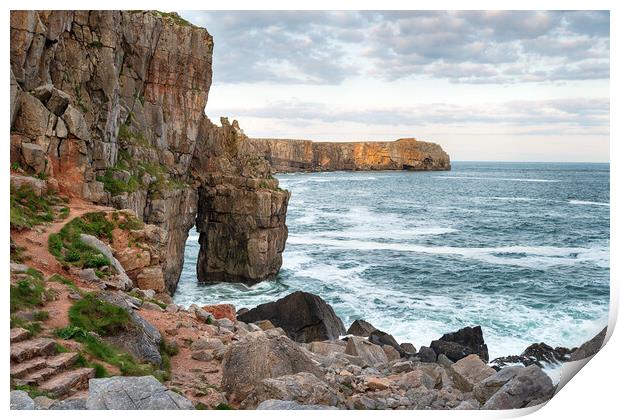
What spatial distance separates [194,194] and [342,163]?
145 m

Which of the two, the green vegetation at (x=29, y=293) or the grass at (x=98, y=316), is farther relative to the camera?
the grass at (x=98, y=316)

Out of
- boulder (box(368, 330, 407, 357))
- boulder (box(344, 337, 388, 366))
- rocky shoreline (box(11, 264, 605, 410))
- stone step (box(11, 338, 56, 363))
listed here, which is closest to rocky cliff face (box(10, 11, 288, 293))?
rocky shoreline (box(11, 264, 605, 410))

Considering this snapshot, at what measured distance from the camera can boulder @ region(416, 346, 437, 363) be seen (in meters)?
20.9

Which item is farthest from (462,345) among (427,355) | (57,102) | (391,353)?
(57,102)

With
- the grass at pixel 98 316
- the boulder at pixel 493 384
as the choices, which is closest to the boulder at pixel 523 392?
the boulder at pixel 493 384

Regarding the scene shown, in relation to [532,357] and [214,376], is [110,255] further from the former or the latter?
[532,357]

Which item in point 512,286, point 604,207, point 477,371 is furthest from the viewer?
point 604,207

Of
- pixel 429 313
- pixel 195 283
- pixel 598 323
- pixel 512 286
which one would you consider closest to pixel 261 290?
pixel 195 283

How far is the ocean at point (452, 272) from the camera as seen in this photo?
25.8 meters

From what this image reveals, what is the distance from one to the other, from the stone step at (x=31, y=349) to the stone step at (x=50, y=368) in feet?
0.58

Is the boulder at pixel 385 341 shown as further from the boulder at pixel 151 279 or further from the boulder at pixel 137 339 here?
the boulder at pixel 137 339

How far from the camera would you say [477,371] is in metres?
15.9

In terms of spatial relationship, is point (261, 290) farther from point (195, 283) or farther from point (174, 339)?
point (174, 339)

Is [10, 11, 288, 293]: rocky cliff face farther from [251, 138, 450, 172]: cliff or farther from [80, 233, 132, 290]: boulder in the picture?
[251, 138, 450, 172]: cliff
